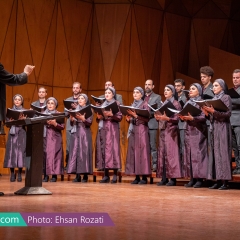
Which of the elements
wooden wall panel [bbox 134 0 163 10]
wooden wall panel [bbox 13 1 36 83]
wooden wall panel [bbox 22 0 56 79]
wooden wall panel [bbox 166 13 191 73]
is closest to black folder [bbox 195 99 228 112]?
wooden wall panel [bbox 13 1 36 83]

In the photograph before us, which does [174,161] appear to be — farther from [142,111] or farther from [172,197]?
[172,197]

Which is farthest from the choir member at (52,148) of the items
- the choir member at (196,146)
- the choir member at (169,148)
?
the choir member at (196,146)

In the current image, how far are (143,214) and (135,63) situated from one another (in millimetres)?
8519

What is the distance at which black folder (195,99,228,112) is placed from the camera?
264 inches

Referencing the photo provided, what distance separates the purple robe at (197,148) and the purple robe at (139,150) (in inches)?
31.4

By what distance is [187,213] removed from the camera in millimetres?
4180

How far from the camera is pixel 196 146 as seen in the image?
289 inches

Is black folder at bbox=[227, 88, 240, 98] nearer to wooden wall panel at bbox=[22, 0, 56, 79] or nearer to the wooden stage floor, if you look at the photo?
the wooden stage floor

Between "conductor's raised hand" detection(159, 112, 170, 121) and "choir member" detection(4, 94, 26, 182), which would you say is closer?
"conductor's raised hand" detection(159, 112, 170, 121)

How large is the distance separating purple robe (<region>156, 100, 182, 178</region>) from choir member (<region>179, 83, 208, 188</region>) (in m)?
0.19

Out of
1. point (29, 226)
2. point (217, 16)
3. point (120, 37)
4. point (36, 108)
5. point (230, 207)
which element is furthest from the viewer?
point (217, 16)

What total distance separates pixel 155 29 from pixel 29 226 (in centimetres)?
983

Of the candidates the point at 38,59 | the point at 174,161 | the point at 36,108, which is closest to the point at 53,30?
the point at 38,59

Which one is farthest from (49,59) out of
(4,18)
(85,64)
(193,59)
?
(193,59)
